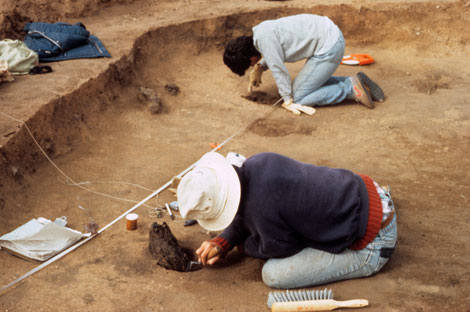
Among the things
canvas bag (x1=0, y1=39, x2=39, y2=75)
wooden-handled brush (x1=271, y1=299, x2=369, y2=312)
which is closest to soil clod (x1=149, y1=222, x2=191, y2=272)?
wooden-handled brush (x1=271, y1=299, x2=369, y2=312)

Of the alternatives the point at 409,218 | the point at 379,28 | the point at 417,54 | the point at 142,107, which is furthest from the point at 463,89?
the point at 142,107

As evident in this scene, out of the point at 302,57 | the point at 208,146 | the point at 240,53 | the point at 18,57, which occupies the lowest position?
the point at 208,146

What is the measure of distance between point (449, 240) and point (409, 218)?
393mm

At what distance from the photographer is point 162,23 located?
7508 mm

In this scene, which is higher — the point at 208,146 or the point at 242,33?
the point at 242,33

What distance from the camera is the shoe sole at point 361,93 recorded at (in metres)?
6.13

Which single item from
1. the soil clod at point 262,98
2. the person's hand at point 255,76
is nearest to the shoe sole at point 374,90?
the soil clod at point 262,98

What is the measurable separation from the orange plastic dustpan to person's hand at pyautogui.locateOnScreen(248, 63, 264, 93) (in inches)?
61.8

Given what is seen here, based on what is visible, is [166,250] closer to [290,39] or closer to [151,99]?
[151,99]

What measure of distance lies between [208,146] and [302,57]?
1.56 m

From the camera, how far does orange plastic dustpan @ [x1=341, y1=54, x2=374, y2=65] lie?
24.4ft

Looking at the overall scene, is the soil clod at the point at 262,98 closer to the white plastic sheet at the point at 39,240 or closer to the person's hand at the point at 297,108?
the person's hand at the point at 297,108

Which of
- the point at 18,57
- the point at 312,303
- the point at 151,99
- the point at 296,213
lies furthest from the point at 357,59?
the point at 312,303

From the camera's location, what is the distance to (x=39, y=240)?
378 cm
